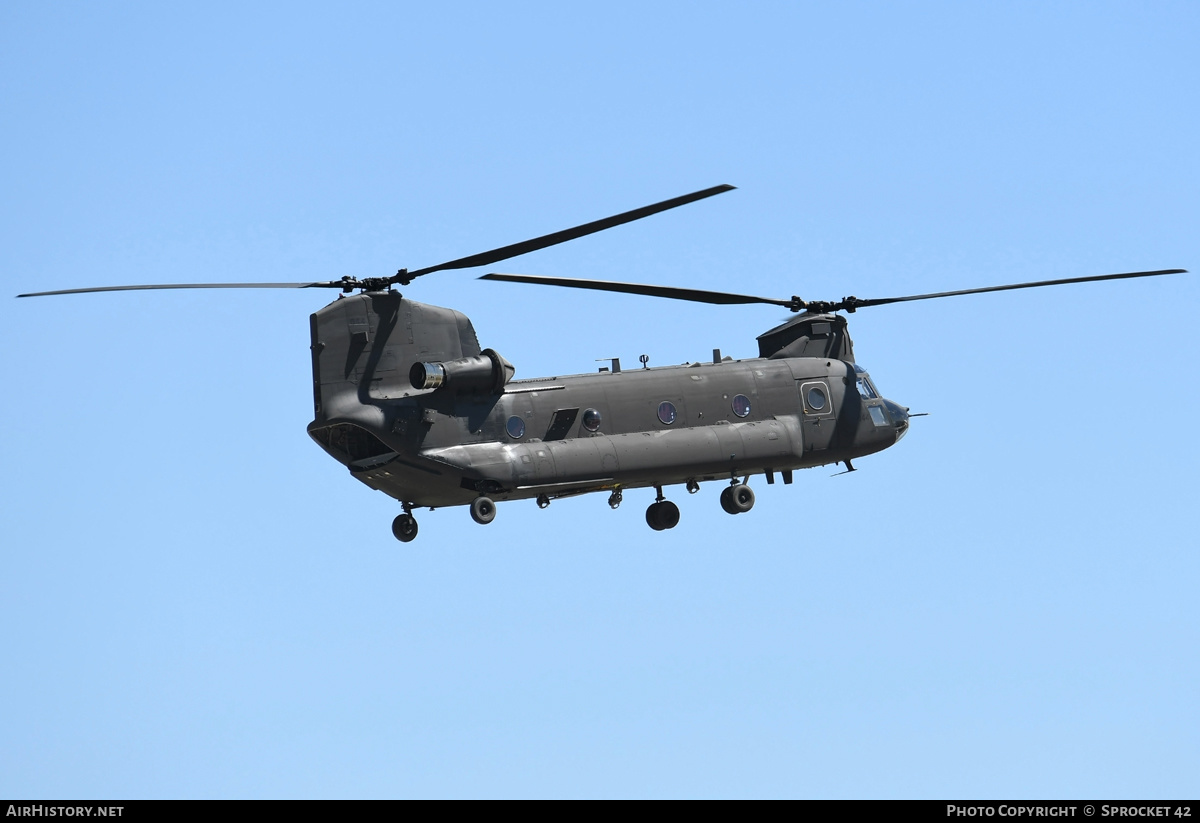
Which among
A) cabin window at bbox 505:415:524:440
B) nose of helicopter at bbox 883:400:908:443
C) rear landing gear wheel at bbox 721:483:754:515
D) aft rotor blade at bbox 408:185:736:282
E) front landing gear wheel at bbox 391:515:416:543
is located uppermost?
aft rotor blade at bbox 408:185:736:282

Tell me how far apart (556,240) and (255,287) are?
291 inches

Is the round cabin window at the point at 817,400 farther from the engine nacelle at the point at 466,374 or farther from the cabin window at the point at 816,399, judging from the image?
the engine nacelle at the point at 466,374

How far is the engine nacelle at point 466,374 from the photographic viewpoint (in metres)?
47.5

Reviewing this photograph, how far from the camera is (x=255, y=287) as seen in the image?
45.7 metres

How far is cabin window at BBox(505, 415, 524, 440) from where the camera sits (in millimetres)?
48469

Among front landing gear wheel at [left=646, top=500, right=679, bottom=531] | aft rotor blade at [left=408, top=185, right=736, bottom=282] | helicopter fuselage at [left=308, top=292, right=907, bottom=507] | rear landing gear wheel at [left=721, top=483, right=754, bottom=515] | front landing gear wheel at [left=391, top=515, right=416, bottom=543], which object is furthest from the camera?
front landing gear wheel at [left=646, top=500, right=679, bottom=531]

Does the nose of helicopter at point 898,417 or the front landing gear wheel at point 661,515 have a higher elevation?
the nose of helicopter at point 898,417

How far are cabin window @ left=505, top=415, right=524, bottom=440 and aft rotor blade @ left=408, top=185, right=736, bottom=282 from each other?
4.26 meters

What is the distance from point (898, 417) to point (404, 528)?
1658 cm

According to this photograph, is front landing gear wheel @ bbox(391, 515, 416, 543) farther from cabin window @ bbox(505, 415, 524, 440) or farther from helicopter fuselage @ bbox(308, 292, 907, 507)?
cabin window @ bbox(505, 415, 524, 440)

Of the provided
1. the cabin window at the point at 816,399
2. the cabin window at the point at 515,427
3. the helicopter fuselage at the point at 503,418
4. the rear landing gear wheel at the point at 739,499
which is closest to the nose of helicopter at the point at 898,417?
the cabin window at the point at 816,399

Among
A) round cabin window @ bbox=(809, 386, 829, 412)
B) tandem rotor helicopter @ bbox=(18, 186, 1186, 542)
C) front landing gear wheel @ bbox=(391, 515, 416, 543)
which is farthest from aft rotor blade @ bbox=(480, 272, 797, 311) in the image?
front landing gear wheel @ bbox=(391, 515, 416, 543)

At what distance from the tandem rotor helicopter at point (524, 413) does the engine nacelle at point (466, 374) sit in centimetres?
4
